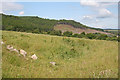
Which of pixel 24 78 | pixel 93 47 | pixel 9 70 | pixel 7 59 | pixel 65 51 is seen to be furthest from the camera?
pixel 93 47

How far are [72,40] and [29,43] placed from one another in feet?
18.9

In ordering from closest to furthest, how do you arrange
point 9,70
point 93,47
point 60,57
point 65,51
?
point 9,70
point 60,57
point 65,51
point 93,47

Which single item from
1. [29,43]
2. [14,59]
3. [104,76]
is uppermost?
[29,43]

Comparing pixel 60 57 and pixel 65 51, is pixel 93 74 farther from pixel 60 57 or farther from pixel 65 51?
pixel 65 51

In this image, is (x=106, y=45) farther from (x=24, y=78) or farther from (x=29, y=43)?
(x=24, y=78)

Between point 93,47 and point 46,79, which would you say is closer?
point 46,79

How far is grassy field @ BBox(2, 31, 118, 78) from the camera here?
8.10 meters

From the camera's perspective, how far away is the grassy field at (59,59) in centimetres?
810

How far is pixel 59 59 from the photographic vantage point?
1328 centimetres

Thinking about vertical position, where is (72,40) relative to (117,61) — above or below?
above

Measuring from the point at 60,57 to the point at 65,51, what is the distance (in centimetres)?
151

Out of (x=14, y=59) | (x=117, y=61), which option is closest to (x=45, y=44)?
(x=14, y=59)

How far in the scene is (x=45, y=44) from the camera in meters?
15.3

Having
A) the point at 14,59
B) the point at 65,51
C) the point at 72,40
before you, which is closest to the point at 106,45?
→ the point at 72,40
